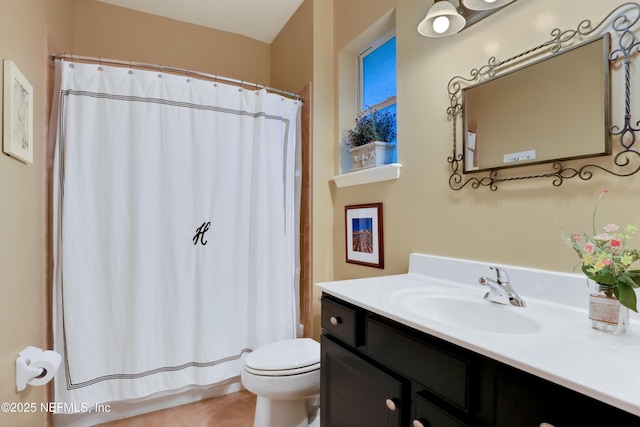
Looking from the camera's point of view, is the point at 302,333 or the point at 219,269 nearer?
the point at 219,269

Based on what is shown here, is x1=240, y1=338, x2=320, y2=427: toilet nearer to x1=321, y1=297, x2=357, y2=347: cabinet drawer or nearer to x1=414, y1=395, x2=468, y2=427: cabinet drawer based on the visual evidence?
x1=321, y1=297, x2=357, y2=347: cabinet drawer

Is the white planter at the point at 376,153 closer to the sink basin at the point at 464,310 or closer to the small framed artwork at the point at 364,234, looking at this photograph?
the small framed artwork at the point at 364,234

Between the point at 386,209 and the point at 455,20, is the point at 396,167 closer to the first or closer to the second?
the point at 386,209

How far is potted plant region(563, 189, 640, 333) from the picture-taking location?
0.76 meters

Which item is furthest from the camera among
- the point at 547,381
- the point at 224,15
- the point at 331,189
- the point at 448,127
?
the point at 224,15

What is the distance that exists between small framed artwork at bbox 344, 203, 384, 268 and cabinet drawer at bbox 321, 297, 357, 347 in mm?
560

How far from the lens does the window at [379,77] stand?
1.94 metres

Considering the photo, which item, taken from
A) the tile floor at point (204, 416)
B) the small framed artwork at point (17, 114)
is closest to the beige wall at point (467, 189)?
the tile floor at point (204, 416)

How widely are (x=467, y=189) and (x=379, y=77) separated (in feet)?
3.56

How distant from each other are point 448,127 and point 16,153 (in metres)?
1.66

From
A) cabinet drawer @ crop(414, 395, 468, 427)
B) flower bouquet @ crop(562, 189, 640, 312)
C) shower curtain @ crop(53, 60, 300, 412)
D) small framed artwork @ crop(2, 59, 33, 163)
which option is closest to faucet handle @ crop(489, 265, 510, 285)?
flower bouquet @ crop(562, 189, 640, 312)

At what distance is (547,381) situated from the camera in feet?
2.03

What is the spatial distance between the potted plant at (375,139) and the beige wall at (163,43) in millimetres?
1451

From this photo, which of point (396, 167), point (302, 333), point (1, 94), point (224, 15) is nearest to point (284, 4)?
point (224, 15)
